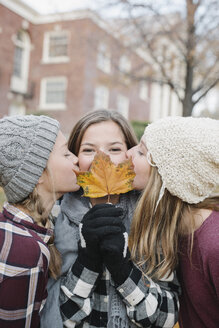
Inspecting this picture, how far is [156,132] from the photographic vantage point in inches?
82.3

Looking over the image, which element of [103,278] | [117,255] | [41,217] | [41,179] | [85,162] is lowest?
[103,278]

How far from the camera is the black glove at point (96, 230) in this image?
1.76m

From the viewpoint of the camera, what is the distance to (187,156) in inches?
76.9

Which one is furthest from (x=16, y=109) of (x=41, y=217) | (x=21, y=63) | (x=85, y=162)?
(x=41, y=217)

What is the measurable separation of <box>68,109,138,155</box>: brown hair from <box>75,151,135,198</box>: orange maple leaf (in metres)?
0.59

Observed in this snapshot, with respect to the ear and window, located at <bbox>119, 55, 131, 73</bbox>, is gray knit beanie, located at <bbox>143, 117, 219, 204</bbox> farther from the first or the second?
window, located at <bbox>119, 55, 131, 73</bbox>

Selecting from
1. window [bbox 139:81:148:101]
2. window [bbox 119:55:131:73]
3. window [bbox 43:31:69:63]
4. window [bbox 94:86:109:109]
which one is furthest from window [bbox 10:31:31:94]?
window [bbox 139:81:148:101]

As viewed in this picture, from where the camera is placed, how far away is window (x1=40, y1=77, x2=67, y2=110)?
67.4ft

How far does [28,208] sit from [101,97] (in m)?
20.2

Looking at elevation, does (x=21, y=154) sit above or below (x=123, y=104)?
below

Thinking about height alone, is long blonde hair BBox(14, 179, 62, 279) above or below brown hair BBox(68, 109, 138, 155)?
below

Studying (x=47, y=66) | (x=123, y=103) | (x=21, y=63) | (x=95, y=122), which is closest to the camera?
(x=95, y=122)

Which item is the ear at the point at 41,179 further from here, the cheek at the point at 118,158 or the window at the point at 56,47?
the window at the point at 56,47

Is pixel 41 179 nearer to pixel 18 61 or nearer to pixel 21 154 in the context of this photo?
pixel 21 154
